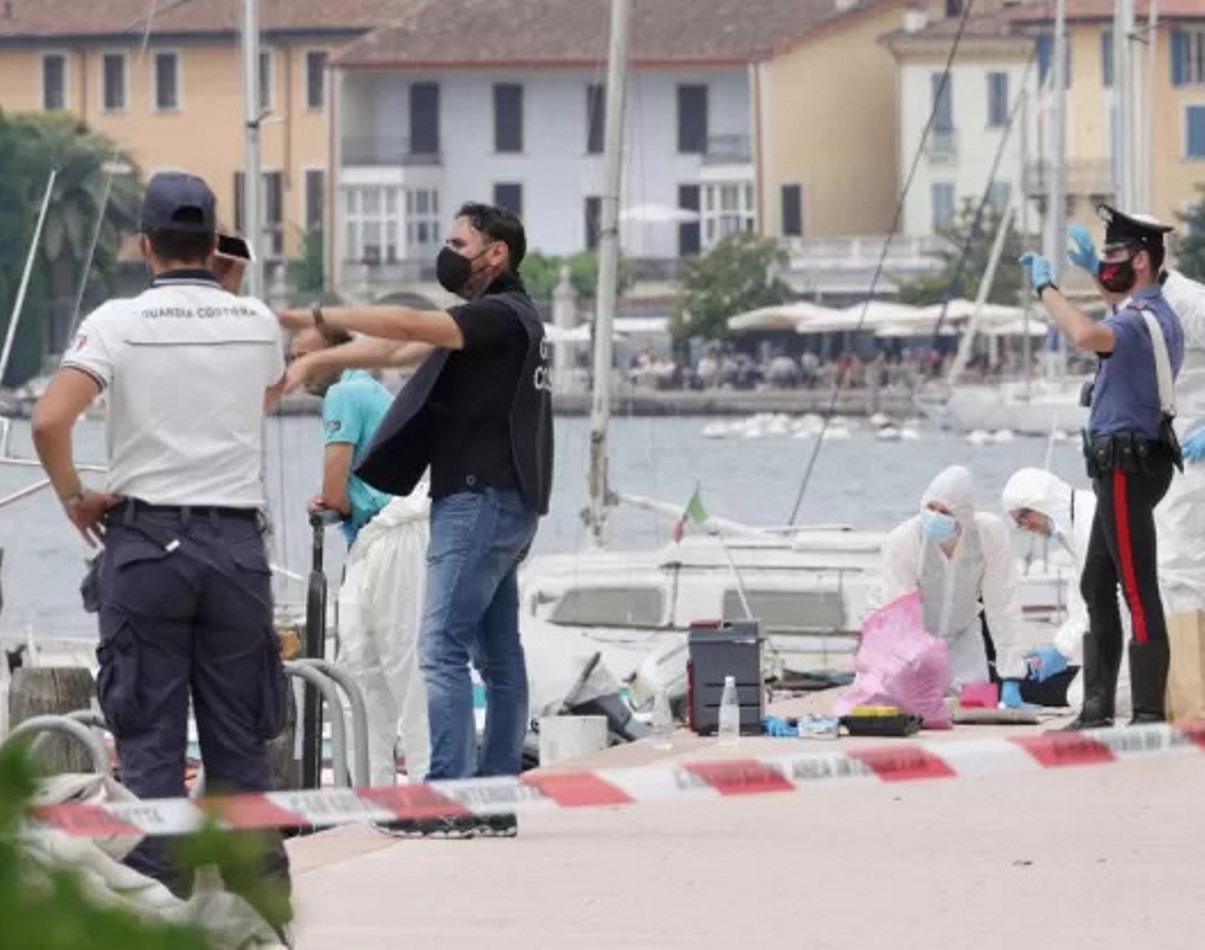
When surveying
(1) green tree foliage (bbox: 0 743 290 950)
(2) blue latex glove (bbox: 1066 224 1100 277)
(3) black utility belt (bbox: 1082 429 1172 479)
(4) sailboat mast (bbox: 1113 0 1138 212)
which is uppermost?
(4) sailboat mast (bbox: 1113 0 1138 212)

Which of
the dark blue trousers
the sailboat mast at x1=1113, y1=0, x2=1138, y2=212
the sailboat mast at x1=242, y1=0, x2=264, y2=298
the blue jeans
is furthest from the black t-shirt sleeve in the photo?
the sailboat mast at x1=1113, y1=0, x2=1138, y2=212

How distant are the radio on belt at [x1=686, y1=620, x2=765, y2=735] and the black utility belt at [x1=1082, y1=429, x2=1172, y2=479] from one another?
1881 mm

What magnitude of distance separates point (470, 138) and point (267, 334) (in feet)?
455

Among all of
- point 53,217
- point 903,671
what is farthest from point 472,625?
point 53,217

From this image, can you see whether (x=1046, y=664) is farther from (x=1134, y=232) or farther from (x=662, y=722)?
(x=1134, y=232)

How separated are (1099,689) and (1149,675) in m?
0.28

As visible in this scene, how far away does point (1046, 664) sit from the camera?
15.3m

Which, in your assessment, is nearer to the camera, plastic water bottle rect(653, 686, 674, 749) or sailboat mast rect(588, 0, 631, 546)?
plastic water bottle rect(653, 686, 674, 749)

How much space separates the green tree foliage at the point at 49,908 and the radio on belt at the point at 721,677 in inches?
395

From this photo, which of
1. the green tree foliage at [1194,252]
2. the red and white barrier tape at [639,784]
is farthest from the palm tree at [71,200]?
the red and white barrier tape at [639,784]

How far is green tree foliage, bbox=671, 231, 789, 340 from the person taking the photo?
132125 millimetres

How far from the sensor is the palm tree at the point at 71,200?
113625 mm

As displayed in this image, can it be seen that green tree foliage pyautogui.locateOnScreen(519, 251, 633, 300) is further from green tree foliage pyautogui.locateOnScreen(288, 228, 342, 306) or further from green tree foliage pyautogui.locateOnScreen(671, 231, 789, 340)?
green tree foliage pyautogui.locateOnScreen(288, 228, 342, 306)

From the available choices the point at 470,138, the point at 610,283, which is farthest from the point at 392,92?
the point at 610,283
